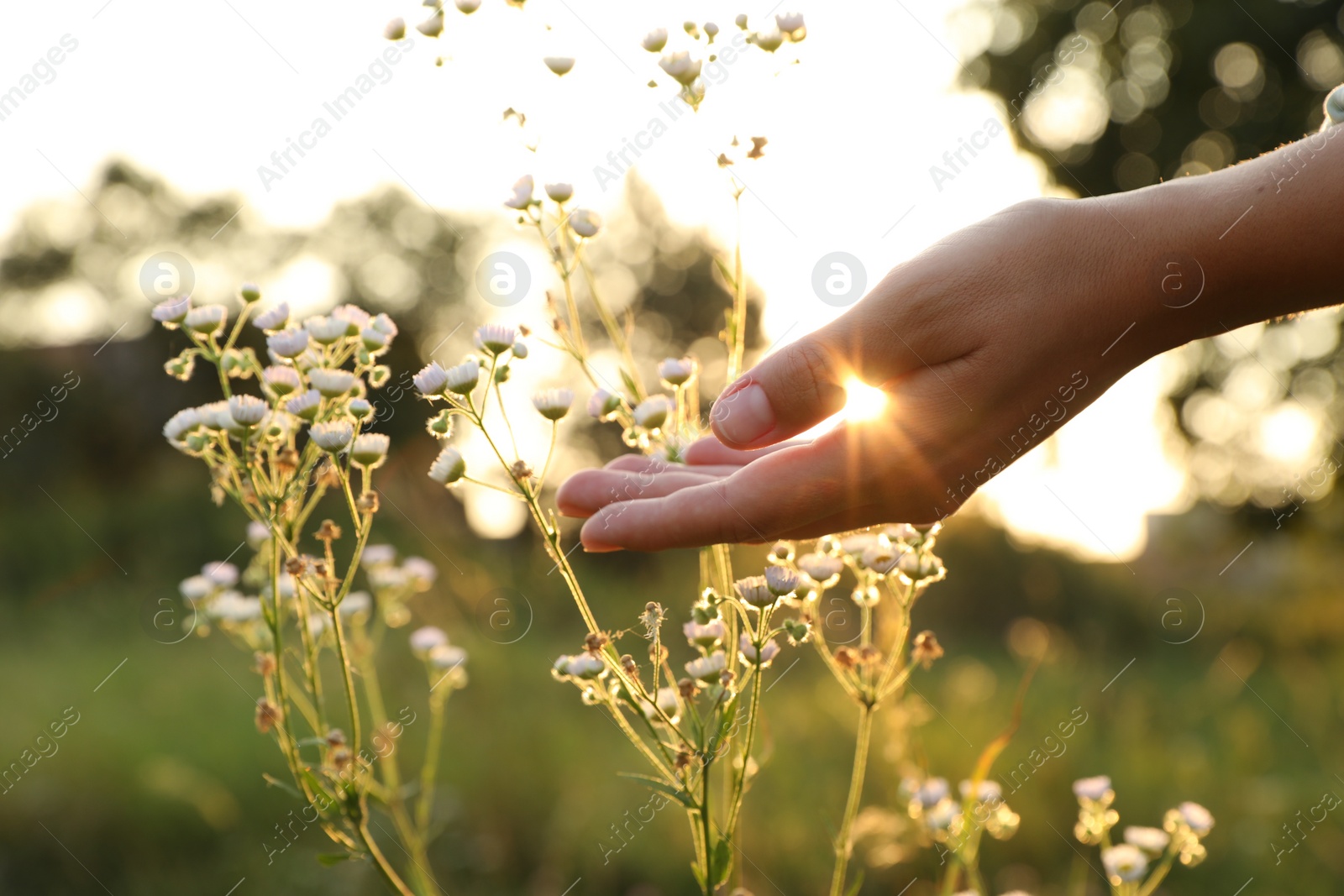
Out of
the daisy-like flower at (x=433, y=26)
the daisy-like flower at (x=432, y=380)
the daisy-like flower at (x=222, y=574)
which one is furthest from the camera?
the daisy-like flower at (x=222, y=574)

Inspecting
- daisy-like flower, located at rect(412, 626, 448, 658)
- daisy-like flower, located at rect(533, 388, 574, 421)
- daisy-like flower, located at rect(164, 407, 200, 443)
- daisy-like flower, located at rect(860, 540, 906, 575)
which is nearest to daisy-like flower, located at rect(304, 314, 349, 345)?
daisy-like flower, located at rect(164, 407, 200, 443)

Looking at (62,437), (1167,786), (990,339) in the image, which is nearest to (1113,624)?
(1167,786)

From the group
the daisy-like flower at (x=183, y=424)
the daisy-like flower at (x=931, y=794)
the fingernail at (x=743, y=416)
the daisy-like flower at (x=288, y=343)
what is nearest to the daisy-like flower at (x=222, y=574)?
the daisy-like flower at (x=183, y=424)

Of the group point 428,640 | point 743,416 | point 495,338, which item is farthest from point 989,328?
point 428,640

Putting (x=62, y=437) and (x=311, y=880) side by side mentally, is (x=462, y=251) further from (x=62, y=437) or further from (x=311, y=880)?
(x=311, y=880)

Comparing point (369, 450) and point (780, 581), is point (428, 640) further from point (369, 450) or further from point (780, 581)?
point (780, 581)

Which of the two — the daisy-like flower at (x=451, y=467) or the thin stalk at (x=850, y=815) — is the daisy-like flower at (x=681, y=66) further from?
the thin stalk at (x=850, y=815)

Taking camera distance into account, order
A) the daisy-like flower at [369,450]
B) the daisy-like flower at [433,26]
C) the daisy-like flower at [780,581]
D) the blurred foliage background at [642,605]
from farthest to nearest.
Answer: the blurred foliage background at [642,605] → the daisy-like flower at [433,26] → the daisy-like flower at [369,450] → the daisy-like flower at [780,581]
